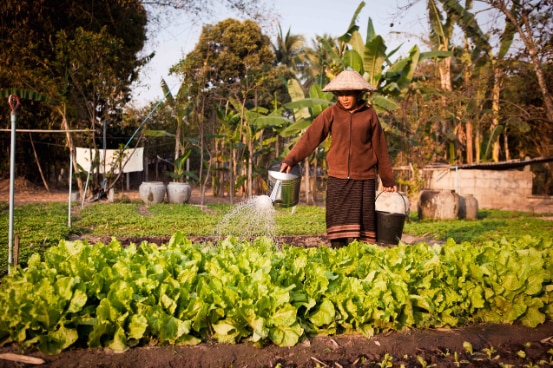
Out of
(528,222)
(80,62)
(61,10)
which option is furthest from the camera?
(61,10)

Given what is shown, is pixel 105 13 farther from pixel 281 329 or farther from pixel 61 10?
pixel 281 329

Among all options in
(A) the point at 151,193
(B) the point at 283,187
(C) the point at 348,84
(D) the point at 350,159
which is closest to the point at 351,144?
(D) the point at 350,159

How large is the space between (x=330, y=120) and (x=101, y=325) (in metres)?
2.97

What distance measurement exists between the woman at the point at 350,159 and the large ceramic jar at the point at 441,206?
251 inches

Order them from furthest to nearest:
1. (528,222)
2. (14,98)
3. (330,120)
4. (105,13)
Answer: (105,13) < (528,222) < (330,120) < (14,98)

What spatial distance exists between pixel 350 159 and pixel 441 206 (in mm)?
6729

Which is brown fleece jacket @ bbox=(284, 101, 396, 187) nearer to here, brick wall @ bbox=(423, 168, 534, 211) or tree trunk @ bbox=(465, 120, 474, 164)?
brick wall @ bbox=(423, 168, 534, 211)

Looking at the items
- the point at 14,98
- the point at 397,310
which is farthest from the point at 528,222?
the point at 14,98

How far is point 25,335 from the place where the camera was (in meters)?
2.46

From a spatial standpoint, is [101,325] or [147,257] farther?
[147,257]

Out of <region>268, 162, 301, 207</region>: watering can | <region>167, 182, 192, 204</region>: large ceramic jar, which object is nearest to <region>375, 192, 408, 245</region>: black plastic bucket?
<region>268, 162, 301, 207</region>: watering can

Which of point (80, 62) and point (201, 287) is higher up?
point (80, 62)

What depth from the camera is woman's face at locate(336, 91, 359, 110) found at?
464 centimetres

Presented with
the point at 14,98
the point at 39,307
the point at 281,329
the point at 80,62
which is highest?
the point at 80,62
